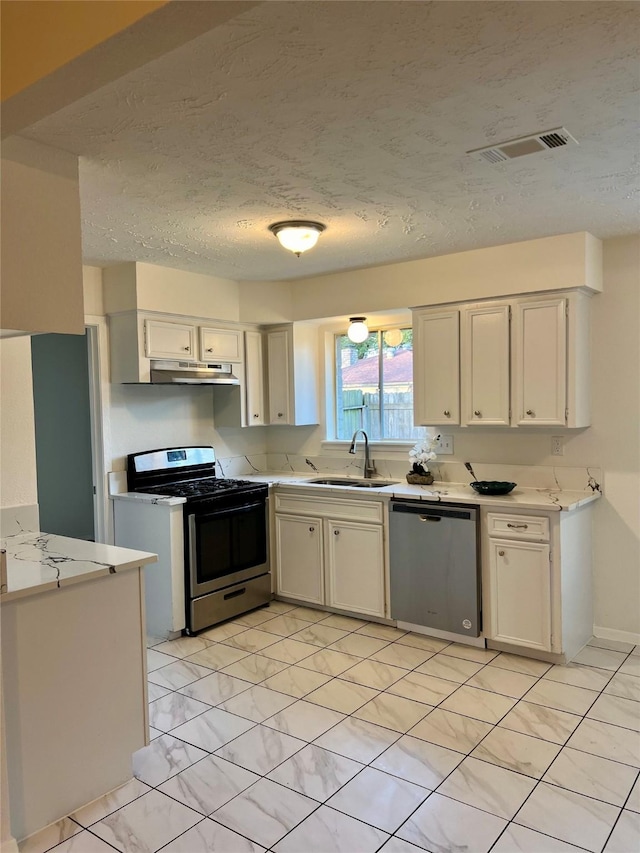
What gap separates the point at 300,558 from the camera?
4.46m

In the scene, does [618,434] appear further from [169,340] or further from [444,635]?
[169,340]

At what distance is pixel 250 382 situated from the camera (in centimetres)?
486

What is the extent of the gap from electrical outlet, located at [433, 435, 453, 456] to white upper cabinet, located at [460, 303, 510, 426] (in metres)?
0.38

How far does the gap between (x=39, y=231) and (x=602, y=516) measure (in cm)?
334

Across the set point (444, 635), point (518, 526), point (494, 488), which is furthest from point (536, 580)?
point (444, 635)

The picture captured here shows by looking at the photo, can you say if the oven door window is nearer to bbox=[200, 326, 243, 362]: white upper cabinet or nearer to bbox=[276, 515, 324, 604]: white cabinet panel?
bbox=[276, 515, 324, 604]: white cabinet panel

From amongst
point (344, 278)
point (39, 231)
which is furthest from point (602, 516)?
point (39, 231)

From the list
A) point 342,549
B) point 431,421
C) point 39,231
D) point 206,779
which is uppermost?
point 39,231

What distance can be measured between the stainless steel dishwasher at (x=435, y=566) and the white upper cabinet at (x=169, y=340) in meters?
1.77

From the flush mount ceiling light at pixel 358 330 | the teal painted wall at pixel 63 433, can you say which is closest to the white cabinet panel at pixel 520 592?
the flush mount ceiling light at pixel 358 330

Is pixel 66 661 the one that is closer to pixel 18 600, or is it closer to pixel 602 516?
pixel 18 600

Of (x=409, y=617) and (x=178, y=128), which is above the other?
(x=178, y=128)

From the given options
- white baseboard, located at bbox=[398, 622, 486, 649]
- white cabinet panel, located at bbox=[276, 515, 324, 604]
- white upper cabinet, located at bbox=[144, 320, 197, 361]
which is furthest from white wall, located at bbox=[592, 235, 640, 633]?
white upper cabinet, located at bbox=[144, 320, 197, 361]

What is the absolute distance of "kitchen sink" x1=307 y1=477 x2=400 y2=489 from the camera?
14.8ft
